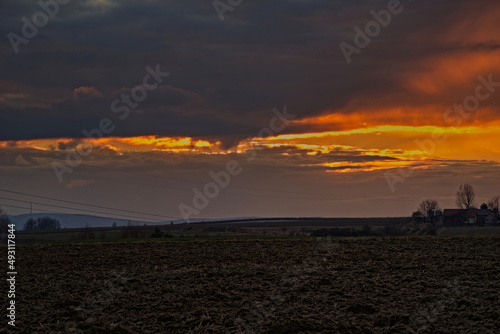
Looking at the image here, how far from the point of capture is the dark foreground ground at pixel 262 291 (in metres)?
20.7

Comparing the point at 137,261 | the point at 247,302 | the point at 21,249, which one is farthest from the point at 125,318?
the point at 21,249

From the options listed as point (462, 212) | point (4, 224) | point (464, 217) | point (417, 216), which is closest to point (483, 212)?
point (462, 212)

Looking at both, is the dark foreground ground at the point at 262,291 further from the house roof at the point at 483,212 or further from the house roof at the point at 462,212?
the house roof at the point at 483,212

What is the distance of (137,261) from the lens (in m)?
34.5

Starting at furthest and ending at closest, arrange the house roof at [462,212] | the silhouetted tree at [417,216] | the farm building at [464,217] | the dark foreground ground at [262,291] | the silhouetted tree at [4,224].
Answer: the silhouetted tree at [417,216] < the house roof at [462,212] < the farm building at [464,217] < the silhouetted tree at [4,224] < the dark foreground ground at [262,291]

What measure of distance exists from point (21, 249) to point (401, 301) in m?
29.3

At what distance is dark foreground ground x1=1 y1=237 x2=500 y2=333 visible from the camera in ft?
67.8

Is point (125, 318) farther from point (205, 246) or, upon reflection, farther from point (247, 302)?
point (205, 246)

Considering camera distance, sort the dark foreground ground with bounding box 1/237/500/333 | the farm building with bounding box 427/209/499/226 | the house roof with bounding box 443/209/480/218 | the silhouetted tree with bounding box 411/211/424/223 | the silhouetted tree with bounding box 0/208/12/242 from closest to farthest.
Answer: the dark foreground ground with bounding box 1/237/500/333 < the silhouetted tree with bounding box 0/208/12/242 < the farm building with bounding box 427/209/499/226 < the house roof with bounding box 443/209/480/218 < the silhouetted tree with bounding box 411/211/424/223

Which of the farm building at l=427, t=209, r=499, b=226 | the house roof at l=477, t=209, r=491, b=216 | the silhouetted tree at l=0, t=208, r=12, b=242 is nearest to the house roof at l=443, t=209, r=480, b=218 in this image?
the farm building at l=427, t=209, r=499, b=226

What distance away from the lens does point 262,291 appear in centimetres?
2511

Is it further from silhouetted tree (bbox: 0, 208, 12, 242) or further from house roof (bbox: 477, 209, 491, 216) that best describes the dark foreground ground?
house roof (bbox: 477, 209, 491, 216)

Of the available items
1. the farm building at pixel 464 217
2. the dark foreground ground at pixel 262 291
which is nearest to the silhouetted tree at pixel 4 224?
the dark foreground ground at pixel 262 291

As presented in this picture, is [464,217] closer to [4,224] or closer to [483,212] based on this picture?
[483,212]
